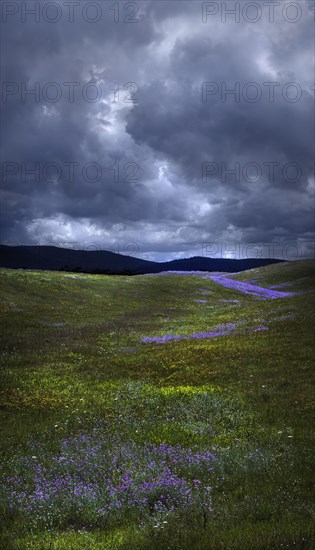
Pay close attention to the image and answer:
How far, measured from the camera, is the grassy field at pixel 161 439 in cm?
769

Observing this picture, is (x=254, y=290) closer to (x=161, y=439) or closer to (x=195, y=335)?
(x=195, y=335)

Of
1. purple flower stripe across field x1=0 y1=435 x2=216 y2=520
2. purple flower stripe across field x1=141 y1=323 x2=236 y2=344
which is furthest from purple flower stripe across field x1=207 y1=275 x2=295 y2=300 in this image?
purple flower stripe across field x1=0 y1=435 x2=216 y2=520

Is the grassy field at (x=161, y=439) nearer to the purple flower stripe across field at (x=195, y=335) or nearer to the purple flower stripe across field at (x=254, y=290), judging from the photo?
the purple flower stripe across field at (x=195, y=335)

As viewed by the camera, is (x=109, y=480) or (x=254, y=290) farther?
(x=254, y=290)

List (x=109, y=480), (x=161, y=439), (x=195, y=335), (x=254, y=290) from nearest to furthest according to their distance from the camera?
(x=109, y=480) < (x=161, y=439) < (x=195, y=335) < (x=254, y=290)

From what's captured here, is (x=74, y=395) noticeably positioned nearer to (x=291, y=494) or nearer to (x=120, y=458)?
(x=120, y=458)

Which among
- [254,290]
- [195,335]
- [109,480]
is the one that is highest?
[254,290]

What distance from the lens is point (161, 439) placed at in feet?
43.7

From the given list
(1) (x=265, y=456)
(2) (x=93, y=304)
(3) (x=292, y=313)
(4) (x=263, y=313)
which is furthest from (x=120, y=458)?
(2) (x=93, y=304)

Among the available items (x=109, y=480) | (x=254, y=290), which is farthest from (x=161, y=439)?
(x=254, y=290)

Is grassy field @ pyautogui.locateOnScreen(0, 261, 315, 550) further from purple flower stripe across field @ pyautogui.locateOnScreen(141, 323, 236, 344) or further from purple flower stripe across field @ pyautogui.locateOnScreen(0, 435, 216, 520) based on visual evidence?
purple flower stripe across field @ pyautogui.locateOnScreen(141, 323, 236, 344)

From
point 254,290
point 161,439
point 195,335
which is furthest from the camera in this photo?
point 254,290

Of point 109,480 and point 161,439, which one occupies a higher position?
point 109,480

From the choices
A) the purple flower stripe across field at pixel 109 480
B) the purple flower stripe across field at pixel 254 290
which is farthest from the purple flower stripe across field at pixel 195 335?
the purple flower stripe across field at pixel 254 290
